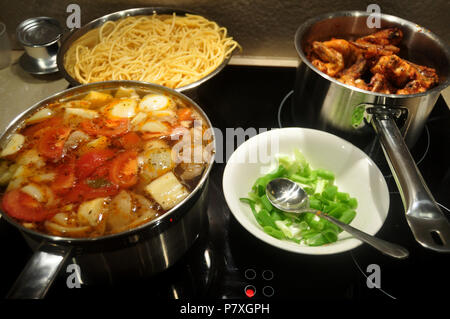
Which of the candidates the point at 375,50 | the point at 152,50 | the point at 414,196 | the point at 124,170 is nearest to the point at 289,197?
the point at 414,196

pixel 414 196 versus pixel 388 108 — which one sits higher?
pixel 388 108

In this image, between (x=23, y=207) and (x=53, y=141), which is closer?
(x=23, y=207)

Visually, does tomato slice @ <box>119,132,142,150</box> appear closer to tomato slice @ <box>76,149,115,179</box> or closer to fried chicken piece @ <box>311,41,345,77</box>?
tomato slice @ <box>76,149,115,179</box>

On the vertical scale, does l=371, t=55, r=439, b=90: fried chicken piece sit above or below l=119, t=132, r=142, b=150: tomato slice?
above

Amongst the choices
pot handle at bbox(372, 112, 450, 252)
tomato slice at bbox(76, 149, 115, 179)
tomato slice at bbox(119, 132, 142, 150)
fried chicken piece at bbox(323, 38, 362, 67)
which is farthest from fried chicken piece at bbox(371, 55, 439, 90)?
tomato slice at bbox(76, 149, 115, 179)

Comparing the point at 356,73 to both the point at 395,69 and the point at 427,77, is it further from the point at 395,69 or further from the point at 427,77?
the point at 427,77

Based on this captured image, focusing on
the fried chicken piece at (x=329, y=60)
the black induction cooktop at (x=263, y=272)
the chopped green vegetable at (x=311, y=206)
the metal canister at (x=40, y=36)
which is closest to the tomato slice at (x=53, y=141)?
the black induction cooktop at (x=263, y=272)
